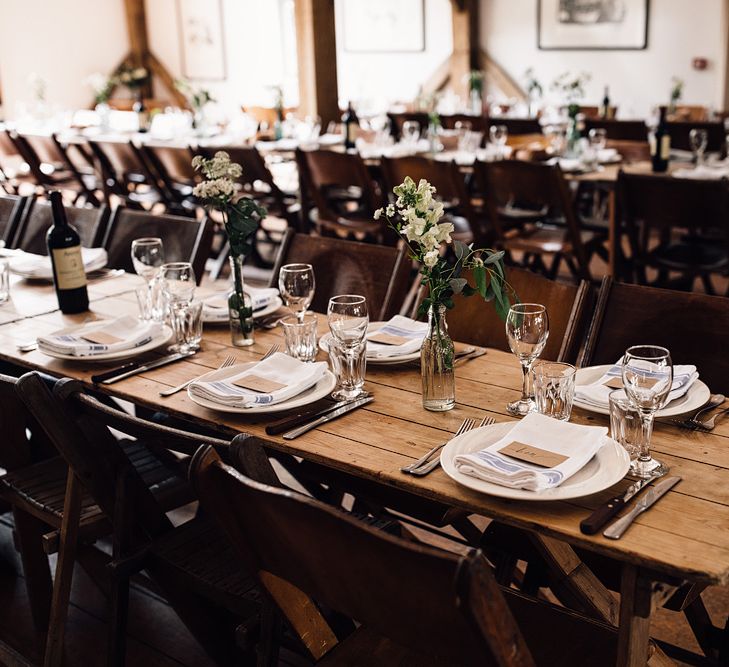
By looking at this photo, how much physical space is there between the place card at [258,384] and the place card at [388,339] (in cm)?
38

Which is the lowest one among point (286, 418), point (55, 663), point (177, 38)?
point (55, 663)

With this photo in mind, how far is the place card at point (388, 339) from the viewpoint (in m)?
2.40

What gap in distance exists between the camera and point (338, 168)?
5.40 m

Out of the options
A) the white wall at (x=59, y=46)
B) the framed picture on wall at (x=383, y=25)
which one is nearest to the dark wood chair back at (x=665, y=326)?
the framed picture on wall at (x=383, y=25)

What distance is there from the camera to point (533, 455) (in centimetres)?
170

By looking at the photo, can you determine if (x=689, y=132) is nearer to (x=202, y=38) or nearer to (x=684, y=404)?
(x=684, y=404)

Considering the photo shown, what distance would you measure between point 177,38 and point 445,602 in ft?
40.8

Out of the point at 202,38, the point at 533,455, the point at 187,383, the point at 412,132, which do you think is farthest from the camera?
the point at 202,38

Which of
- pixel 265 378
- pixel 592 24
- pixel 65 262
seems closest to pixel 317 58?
pixel 592 24

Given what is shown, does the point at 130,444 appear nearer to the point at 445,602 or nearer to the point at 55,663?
the point at 55,663

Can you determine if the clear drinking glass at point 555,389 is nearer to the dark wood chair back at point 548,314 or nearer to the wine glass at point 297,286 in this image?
the dark wood chair back at point 548,314

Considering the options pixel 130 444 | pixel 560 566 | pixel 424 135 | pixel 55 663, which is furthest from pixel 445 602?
pixel 424 135

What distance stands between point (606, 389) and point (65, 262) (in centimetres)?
171

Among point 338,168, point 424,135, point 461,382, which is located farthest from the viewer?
point 424,135
